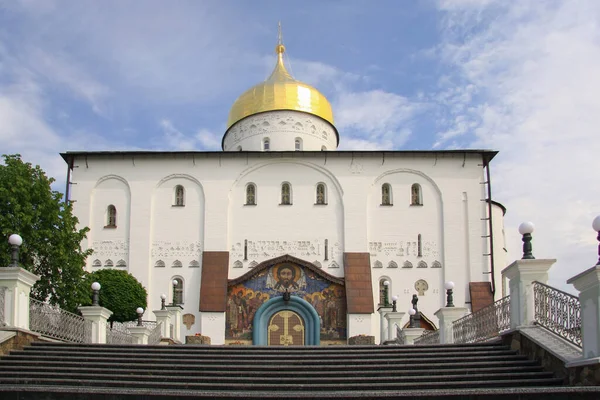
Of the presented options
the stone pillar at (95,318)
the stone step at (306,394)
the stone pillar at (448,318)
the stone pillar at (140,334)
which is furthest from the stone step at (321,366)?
the stone pillar at (140,334)

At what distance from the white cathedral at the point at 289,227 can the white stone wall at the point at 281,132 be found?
13.6 ft

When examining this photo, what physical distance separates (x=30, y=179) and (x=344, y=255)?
14.2 meters

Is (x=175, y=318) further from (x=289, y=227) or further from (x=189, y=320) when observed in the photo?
(x=289, y=227)

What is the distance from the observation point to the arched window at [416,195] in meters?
33.2

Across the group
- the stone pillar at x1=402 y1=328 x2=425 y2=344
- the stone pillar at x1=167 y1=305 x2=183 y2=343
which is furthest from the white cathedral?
the stone pillar at x1=402 y1=328 x2=425 y2=344

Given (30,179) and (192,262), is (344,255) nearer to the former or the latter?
(192,262)

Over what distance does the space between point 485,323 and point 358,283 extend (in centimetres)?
1728

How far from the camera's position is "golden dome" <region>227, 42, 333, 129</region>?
3831 centimetres

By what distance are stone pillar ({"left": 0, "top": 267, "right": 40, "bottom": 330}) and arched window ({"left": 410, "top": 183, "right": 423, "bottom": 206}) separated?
73.4 feet

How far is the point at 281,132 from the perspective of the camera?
37.7 m

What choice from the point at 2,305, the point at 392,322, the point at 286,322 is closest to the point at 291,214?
the point at 286,322

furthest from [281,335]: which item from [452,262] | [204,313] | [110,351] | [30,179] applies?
[110,351]

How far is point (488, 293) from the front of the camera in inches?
1238

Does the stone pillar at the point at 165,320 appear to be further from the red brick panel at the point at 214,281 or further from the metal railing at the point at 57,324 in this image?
the metal railing at the point at 57,324
